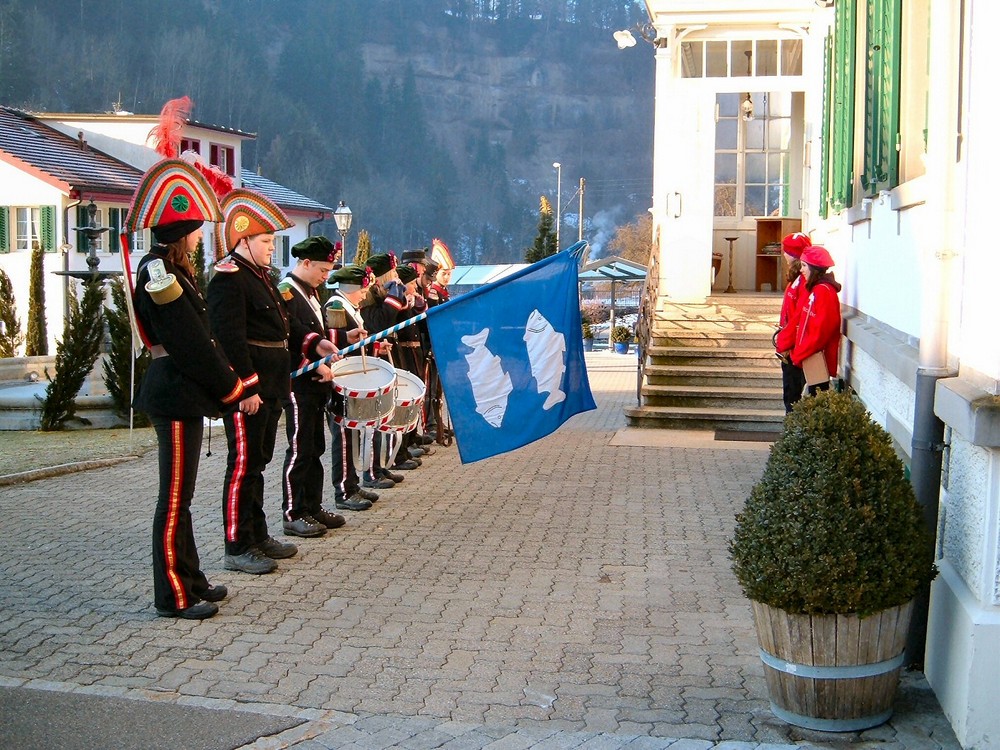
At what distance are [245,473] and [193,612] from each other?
3.59 feet

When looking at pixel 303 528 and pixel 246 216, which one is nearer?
pixel 246 216

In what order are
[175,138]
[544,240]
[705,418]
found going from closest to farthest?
[175,138]
[705,418]
[544,240]

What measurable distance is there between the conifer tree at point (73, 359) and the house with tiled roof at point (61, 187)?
73.7 ft

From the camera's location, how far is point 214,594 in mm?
6309

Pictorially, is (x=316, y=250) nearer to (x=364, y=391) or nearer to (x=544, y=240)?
(x=364, y=391)

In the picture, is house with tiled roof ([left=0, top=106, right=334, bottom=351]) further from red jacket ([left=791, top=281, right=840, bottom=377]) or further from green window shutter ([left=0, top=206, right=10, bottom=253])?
red jacket ([left=791, top=281, right=840, bottom=377])

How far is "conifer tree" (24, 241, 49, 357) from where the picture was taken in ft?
116

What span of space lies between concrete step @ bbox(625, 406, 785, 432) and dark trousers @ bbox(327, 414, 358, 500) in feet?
18.3

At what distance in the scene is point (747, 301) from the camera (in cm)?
1576

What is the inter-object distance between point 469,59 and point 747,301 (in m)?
163

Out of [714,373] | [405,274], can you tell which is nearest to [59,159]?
[714,373]

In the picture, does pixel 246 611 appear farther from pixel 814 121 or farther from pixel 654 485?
pixel 814 121

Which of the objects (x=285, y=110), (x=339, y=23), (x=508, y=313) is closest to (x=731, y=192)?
(x=508, y=313)

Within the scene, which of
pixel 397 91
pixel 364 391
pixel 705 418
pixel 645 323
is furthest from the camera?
pixel 397 91
